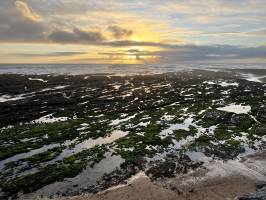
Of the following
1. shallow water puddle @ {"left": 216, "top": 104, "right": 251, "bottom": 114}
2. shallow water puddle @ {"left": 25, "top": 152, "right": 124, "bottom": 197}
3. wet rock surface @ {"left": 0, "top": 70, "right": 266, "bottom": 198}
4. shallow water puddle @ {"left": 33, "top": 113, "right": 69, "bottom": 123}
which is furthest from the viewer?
shallow water puddle @ {"left": 216, "top": 104, "right": 251, "bottom": 114}

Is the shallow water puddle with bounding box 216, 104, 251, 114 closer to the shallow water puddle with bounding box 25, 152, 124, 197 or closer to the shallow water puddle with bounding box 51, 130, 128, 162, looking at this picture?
the shallow water puddle with bounding box 51, 130, 128, 162

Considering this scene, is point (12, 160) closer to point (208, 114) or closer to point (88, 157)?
point (88, 157)

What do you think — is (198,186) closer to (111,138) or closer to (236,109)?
(111,138)

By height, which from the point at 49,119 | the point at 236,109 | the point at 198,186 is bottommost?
the point at 49,119

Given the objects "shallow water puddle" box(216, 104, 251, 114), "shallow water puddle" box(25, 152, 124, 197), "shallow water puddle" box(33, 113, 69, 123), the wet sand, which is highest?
the wet sand

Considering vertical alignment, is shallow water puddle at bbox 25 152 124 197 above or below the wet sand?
below

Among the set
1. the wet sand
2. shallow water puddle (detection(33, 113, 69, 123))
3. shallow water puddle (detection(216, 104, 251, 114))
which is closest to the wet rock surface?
shallow water puddle (detection(33, 113, 69, 123))

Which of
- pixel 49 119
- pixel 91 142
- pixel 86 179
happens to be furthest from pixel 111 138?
pixel 49 119

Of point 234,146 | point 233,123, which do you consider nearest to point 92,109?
point 233,123

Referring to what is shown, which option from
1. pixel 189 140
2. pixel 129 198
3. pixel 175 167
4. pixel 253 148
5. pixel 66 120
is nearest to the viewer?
pixel 129 198

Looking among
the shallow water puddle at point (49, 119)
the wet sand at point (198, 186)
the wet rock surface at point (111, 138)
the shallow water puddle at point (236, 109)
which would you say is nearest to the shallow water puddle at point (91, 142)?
the wet rock surface at point (111, 138)

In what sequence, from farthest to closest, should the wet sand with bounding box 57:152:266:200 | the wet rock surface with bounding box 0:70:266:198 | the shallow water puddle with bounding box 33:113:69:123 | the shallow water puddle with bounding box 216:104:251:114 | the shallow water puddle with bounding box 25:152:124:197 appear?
the shallow water puddle with bounding box 216:104:251:114 → the shallow water puddle with bounding box 33:113:69:123 → the wet rock surface with bounding box 0:70:266:198 → the shallow water puddle with bounding box 25:152:124:197 → the wet sand with bounding box 57:152:266:200
